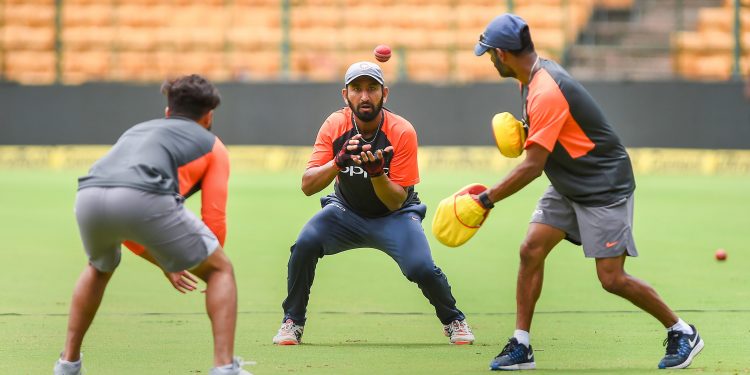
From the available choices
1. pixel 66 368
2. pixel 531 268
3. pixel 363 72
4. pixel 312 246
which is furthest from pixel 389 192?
pixel 66 368

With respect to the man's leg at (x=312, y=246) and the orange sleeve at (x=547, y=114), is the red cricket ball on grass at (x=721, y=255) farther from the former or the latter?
the orange sleeve at (x=547, y=114)

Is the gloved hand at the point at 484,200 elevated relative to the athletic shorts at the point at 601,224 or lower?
elevated

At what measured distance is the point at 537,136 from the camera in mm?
6586

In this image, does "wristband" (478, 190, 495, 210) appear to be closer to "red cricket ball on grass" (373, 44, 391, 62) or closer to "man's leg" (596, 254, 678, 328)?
"man's leg" (596, 254, 678, 328)

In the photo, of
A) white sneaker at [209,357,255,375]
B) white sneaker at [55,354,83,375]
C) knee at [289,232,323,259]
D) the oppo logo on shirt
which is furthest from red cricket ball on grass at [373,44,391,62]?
white sneaker at [55,354,83,375]

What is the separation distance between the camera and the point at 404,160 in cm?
782

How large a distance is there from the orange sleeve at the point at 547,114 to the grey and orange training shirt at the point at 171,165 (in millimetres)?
1710

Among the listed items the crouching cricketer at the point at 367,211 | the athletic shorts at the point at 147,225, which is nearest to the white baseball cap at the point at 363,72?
the crouching cricketer at the point at 367,211

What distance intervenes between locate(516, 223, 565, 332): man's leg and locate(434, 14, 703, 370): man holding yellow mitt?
23mm

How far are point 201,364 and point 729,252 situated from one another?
7207 millimetres

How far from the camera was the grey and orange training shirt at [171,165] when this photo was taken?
5.80 m

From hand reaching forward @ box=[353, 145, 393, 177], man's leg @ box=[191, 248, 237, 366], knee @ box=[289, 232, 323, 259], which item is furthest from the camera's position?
knee @ box=[289, 232, 323, 259]

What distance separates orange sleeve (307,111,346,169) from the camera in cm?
777

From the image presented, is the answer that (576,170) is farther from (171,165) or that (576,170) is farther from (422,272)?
(171,165)
